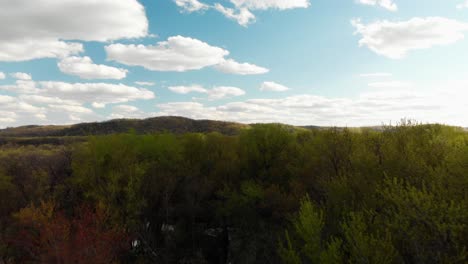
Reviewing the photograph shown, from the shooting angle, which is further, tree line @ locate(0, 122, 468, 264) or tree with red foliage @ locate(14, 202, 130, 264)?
tree with red foliage @ locate(14, 202, 130, 264)

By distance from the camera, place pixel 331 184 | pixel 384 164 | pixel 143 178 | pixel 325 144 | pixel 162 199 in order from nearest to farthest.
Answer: pixel 384 164 < pixel 331 184 < pixel 325 144 < pixel 143 178 < pixel 162 199

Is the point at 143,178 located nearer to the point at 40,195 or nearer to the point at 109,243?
the point at 109,243

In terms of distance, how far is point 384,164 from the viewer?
79.3 ft

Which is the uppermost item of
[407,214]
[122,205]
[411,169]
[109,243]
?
[411,169]

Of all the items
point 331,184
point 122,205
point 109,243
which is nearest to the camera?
point 331,184

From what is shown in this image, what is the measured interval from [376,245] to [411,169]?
7.43m

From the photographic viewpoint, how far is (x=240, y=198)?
133ft

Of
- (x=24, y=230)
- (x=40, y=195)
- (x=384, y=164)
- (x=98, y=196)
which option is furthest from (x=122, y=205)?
(x=384, y=164)

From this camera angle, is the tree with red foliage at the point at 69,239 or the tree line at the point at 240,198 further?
the tree with red foliage at the point at 69,239

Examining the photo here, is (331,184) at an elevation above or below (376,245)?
above

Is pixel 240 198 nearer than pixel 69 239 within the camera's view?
No

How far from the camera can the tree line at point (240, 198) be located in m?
18.7

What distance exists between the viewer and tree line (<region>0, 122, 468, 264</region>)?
1867 cm

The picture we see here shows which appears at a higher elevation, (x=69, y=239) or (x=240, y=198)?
(x=240, y=198)
